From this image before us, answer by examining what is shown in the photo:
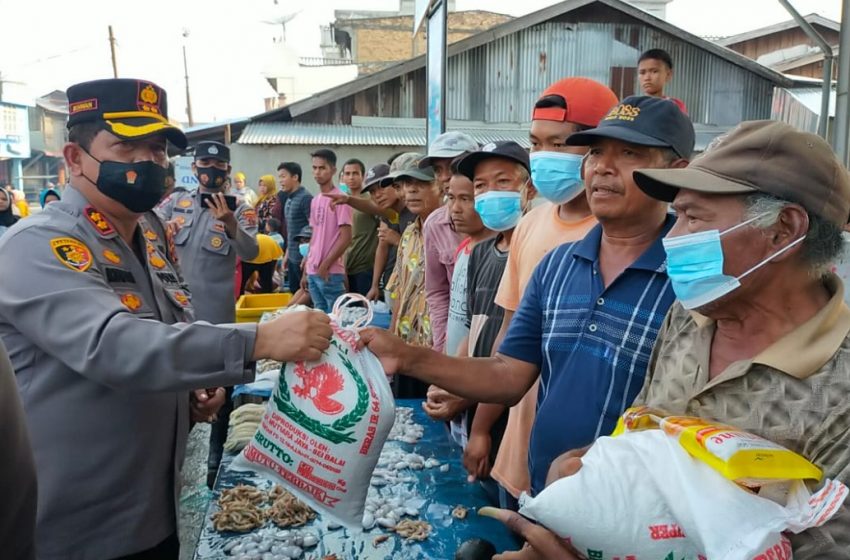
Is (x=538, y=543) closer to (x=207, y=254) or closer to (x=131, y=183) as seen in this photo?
(x=131, y=183)

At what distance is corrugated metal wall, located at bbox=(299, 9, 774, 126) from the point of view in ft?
56.5

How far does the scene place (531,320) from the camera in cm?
215

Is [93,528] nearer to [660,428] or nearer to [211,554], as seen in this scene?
[211,554]

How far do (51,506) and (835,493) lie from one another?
201cm

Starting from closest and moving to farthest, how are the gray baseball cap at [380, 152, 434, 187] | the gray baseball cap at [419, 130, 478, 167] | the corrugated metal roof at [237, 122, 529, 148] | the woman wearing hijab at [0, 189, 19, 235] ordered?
the gray baseball cap at [419, 130, 478, 167]
the gray baseball cap at [380, 152, 434, 187]
the woman wearing hijab at [0, 189, 19, 235]
the corrugated metal roof at [237, 122, 529, 148]

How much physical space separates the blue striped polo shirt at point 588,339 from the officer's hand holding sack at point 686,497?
1.75 feet

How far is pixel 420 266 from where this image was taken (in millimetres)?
4535

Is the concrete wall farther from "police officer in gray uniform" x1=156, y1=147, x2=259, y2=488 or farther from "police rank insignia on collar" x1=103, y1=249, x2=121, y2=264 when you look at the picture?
"police rank insignia on collar" x1=103, y1=249, x2=121, y2=264

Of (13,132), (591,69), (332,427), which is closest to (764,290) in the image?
(332,427)

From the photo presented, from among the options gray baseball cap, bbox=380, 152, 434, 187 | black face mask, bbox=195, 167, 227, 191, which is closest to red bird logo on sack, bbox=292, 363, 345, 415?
gray baseball cap, bbox=380, 152, 434, 187

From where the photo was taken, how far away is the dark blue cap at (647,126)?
6.47 ft

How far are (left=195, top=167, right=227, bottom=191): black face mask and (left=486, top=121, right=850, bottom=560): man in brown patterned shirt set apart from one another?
4.01 metres

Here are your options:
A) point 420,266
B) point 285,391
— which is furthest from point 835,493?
point 420,266

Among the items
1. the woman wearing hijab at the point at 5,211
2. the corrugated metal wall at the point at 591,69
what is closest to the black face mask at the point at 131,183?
the woman wearing hijab at the point at 5,211
